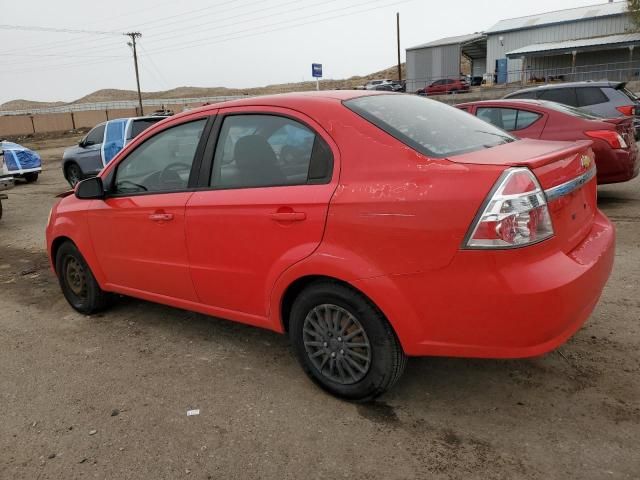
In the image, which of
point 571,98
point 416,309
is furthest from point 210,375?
point 571,98

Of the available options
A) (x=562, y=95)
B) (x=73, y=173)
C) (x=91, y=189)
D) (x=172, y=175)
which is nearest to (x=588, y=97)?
(x=562, y=95)

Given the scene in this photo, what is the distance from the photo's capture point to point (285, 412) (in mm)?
2986

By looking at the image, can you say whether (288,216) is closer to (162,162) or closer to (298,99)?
(298,99)

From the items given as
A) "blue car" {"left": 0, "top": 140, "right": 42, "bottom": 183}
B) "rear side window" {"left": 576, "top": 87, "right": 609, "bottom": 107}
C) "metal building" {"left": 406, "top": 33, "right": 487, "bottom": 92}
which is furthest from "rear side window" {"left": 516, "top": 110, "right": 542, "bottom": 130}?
"metal building" {"left": 406, "top": 33, "right": 487, "bottom": 92}

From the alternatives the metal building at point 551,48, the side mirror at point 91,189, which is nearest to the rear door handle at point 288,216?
the side mirror at point 91,189

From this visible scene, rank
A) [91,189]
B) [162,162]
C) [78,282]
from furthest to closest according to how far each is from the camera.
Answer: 1. [78,282]
2. [91,189]
3. [162,162]

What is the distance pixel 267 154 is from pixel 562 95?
818 centimetres

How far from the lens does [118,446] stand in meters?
2.78

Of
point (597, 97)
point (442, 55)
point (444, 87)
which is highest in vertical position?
point (442, 55)

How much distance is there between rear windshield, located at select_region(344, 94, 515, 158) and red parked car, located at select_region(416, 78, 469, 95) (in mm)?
31763

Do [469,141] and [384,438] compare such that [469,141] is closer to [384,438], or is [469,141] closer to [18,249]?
[384,438]

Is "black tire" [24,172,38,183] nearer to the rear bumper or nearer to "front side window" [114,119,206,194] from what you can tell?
"front side window" [114,119,206,194]

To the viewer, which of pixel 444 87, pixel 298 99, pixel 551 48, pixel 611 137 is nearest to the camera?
pixel 298 99

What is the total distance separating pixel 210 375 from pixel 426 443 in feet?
4.90
